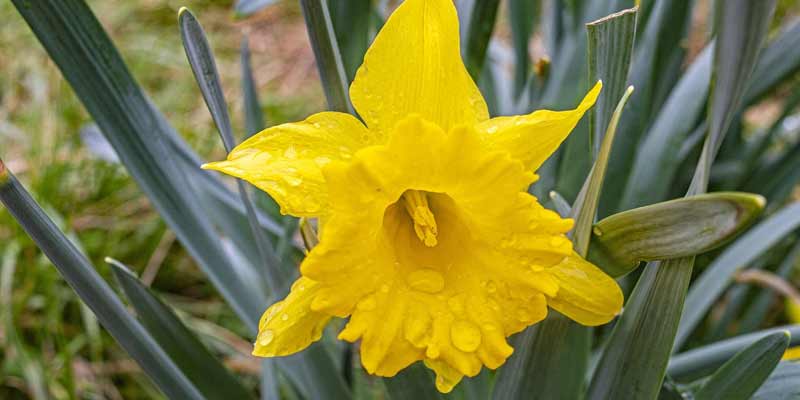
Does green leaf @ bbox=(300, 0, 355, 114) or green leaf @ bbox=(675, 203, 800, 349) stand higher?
green leaf @ bbox=(300, 0, 355, 114)

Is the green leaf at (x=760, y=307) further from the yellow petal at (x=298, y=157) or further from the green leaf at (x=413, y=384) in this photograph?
the yellow petal at (x=298, y=157)

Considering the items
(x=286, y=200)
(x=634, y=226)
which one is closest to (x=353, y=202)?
(x=286, y=200)

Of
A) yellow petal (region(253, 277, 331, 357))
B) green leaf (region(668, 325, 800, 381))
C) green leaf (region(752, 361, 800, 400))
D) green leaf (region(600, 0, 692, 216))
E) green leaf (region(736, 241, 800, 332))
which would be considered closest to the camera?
yellow petal (region(253, 277, 331, 357))

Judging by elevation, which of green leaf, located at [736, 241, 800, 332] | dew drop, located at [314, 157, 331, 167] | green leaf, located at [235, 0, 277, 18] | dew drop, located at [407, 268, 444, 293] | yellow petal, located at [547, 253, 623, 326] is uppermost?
green leaf, located at [235, 0, 277, 18]

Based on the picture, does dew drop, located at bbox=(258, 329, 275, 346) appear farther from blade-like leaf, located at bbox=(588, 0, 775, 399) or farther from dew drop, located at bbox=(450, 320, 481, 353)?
blade-like leaf, located at bbox=(588, 0, 775, 399)

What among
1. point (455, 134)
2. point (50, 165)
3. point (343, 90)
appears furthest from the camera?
point (50, 165)

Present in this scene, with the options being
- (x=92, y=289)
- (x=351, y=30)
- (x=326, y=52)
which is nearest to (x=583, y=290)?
(x=326, y=52)

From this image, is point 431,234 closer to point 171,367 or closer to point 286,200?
point 286,200

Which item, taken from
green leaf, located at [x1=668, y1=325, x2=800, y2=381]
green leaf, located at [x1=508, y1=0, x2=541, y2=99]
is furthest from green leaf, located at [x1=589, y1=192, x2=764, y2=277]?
green leaf, located at [x1=508, y1=0, x2=541, y2=99]
